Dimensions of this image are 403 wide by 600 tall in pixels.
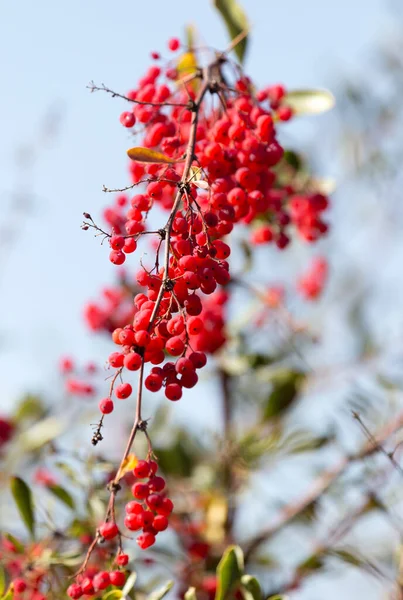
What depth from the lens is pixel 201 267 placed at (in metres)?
1.21

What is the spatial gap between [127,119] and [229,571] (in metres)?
0.95

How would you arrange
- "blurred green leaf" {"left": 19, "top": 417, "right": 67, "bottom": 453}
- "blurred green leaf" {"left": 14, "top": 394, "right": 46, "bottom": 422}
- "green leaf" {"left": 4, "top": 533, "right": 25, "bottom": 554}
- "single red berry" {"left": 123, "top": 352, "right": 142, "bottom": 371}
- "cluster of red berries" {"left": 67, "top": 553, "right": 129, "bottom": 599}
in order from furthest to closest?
1. "blurred green leaf" {"left": 14, "top": 394, "right": 46, "bottom": 422}
2. "blurred green leaf" {"left": 19, "top": 417, "right": 67, "bottom": 453}
3. "green leaf" {"left": 4, "top": 533, "right": 25, "bottom": 554}
4. "cluster of red berries" {"left": 67, "top": 553, "right": 129, "bottom": 599}
5. "single red berry" {"left": 123, "top": 352, "right": 142, "bottom": 371}

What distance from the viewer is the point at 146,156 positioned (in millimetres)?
1411

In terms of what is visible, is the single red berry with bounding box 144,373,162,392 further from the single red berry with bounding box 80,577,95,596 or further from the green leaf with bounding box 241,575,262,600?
the green leaf with bounding box 241,575,262,600

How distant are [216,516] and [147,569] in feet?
0.94

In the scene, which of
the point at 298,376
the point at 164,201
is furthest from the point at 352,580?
the point at 164,201

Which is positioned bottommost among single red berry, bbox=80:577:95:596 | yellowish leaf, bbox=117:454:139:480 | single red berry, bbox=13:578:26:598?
single red berry, bbox=80:577:95:596

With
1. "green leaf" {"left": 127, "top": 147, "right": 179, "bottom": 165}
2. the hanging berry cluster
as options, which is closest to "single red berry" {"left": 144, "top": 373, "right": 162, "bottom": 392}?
the hanging berry cluster

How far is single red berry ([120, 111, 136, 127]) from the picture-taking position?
156 centimetres

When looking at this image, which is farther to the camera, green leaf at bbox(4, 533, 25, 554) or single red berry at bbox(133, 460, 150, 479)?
green leaf at bbox(4, 533, 25, 554)

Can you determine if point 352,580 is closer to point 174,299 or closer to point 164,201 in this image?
point 164,201

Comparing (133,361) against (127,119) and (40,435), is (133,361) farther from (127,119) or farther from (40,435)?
(40,435)

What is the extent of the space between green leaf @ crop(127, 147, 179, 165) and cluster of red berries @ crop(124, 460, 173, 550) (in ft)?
1.88

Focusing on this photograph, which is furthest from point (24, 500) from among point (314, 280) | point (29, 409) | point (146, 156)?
point (314, 280)
